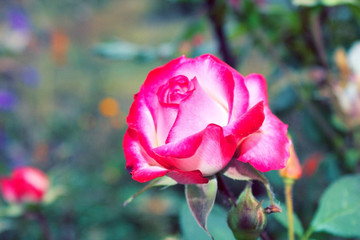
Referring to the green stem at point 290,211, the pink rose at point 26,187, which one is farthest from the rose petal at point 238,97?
the pink rose at point 26,187

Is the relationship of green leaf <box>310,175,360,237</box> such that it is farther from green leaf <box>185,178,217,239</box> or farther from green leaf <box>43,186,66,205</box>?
green leaf <box>43,186,66,205</box>

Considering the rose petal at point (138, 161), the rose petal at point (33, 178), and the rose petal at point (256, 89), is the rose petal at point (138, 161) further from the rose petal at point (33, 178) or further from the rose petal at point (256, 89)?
the rose petal at point (33, 178)

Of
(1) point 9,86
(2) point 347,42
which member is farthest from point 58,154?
(2) point 347,42

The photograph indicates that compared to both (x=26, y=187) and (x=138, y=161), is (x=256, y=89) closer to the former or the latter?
(x=138, y=161)

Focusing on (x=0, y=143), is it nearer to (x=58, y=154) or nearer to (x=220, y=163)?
(x=58, y=154)

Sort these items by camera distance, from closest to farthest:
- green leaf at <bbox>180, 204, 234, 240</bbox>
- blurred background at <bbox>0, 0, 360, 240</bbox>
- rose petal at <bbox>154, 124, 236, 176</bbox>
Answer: rose petal at <bbox>154, 124, 236, 176</bbox> → green leaf at <bbox>180, 204, 234, 240</bbox> → blurred background at <bbox>0, 0, 360, 240</bbox>

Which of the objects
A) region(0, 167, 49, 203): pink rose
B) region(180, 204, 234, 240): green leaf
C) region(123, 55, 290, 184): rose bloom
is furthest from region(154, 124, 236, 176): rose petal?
region(0, 167, 49, 203): pink rose
